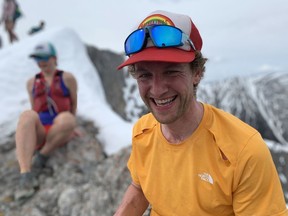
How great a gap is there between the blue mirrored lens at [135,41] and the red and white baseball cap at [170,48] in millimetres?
30

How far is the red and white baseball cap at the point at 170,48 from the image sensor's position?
152 centimetres

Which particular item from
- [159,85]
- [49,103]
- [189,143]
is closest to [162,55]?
[159,85]

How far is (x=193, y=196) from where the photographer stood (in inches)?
66.7

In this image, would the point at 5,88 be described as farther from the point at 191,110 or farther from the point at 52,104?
the point at 191,110

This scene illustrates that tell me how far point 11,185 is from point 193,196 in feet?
11.1

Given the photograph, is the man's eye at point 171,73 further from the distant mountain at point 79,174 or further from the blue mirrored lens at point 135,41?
the distant mountain at point 79,174

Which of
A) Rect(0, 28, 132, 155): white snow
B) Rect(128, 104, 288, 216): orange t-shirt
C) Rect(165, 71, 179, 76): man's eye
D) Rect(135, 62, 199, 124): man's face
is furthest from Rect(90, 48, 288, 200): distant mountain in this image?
Rect(165, 71, 179, 76): man's eye

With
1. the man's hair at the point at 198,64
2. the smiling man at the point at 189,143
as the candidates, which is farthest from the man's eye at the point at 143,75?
the man's hair at the point at 198,64

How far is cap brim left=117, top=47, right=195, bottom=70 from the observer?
1501mm

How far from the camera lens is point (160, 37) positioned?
5.10 ft

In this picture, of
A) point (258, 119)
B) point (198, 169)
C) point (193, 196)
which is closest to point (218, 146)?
point (198, 169)

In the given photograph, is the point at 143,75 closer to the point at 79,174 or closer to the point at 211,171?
the point at 211,171

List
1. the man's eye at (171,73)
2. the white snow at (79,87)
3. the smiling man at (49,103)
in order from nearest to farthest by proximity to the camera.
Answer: the man's eye at (171,73) < the smiling man at (49,103) < the white snow at (79,87)

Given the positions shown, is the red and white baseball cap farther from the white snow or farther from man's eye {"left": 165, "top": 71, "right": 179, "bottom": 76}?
the white snow
